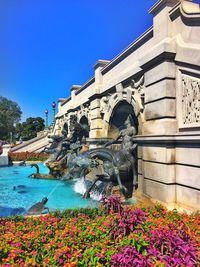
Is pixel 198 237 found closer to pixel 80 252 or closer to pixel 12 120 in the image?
pixel 80 252

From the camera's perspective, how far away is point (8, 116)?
74.9 m

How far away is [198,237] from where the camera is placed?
4.43 metres

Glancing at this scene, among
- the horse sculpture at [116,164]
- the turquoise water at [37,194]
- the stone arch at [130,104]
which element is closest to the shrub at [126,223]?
Result: the turquoise water at [37,194]

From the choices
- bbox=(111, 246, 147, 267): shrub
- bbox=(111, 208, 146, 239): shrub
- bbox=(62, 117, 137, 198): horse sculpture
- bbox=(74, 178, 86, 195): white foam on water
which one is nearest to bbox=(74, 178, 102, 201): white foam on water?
bbox=(74, 178, 86, 195): white foam on water

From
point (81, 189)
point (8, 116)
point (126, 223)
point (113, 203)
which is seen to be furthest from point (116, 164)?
point (8, 116)

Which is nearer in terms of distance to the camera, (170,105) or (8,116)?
(170,105)

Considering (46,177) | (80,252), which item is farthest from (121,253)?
(46,177)

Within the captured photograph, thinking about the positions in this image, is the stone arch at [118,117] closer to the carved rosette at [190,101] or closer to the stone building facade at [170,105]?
the stone building facade at [170,105]

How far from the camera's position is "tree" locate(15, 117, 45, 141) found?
77.1 meters

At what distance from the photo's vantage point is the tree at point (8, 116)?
7312cm

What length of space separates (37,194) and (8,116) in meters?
67.3

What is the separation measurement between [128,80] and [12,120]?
235 feet

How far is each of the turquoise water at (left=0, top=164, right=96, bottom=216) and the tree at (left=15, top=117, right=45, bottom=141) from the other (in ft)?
204

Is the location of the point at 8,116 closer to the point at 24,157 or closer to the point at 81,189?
the point at 24,157
